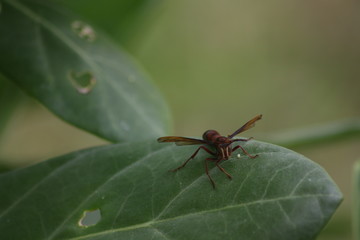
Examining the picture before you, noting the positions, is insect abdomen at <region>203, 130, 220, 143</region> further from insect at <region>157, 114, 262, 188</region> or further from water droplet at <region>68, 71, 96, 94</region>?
water droplet at <region>68, 71, 96, 94</region>

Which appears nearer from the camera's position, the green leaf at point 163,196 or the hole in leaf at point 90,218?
the green leaf at point 163,196

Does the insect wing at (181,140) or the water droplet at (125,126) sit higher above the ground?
the water droplet at (125,126)

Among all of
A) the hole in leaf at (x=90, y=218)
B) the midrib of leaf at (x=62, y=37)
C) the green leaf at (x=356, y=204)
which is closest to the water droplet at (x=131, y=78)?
the midrib of leaf at (x=62, y=37)

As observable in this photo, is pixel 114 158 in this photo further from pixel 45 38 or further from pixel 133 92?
pixel 45 38

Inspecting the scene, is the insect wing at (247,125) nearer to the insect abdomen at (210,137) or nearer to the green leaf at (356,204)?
the insect abdomen at (210,137)

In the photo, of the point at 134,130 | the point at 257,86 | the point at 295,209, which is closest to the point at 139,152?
the point at 134,130

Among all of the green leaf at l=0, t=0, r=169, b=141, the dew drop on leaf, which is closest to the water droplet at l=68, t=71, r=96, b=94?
the green leaf at l=0, t=0, r=169, b=141

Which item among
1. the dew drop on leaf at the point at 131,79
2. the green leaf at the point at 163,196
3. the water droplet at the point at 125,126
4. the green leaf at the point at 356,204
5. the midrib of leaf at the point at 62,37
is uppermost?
the midrib of leaf at the point at 62,37
